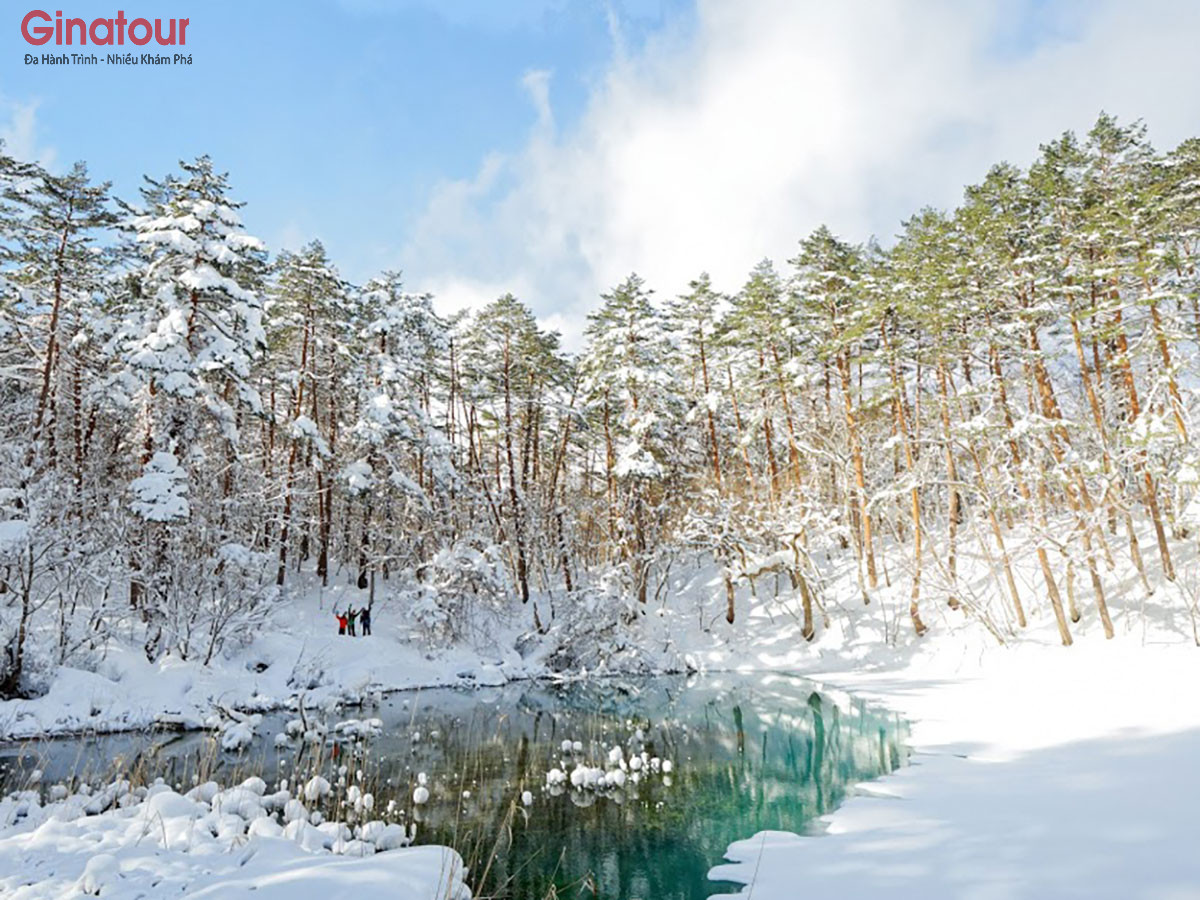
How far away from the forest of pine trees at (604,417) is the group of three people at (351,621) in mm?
1453

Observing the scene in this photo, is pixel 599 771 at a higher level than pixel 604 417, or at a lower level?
lower

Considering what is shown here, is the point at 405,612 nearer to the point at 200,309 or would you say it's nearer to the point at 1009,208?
the point at 200,309

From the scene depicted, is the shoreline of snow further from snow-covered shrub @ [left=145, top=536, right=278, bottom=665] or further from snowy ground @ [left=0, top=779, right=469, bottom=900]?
snow-covered shrub @ [left=145, top=536, right=278, bottom=665]

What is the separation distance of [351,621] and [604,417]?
42.4 feet

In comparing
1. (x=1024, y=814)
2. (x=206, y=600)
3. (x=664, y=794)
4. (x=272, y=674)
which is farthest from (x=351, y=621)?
(x=1024, y=814)

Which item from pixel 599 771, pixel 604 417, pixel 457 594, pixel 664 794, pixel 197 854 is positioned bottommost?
pixel 664 794

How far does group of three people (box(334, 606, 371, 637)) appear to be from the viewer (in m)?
22.5

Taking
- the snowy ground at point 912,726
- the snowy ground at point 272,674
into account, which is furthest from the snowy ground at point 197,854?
the snowy ground at point 272,674

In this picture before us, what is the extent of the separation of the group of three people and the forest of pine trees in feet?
4.77

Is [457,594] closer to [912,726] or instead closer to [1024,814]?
[912,726]

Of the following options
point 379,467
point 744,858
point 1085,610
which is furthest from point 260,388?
point 1085,610

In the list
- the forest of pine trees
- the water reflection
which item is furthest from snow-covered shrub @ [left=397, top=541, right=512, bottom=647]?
the water reflection

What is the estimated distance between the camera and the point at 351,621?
22.7 m

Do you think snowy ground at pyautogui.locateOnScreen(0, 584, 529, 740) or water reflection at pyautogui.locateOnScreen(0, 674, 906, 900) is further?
snowy ground at pyautogui.locateOnScreen(0, 584, 529, 740)
